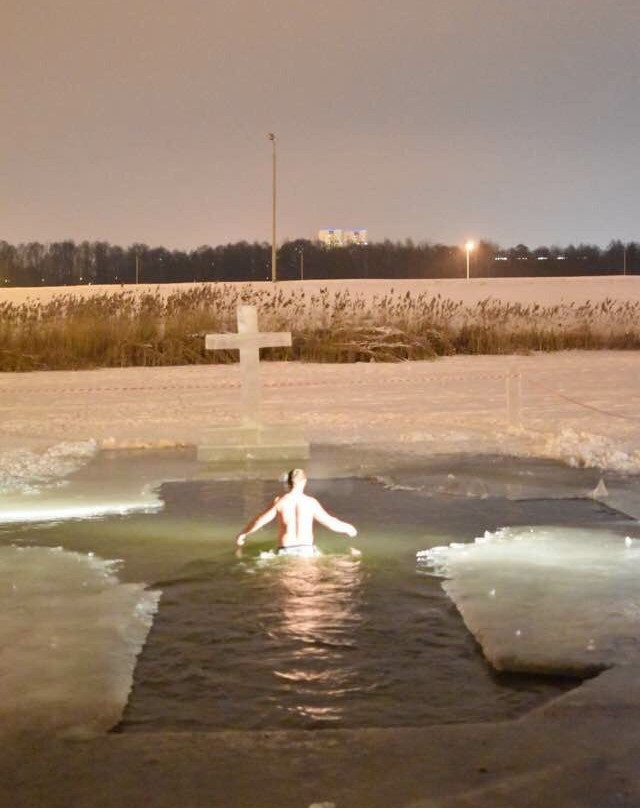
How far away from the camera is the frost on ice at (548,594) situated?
19.7ft

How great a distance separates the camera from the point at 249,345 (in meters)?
14.3

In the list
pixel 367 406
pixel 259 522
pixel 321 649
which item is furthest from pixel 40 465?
pixel 321 649

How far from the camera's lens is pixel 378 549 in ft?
28.1

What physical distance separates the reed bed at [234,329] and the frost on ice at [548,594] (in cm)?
1722

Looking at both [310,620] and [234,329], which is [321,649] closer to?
[310,620]

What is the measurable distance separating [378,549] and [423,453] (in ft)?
16.6

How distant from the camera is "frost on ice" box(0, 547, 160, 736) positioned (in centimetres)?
521

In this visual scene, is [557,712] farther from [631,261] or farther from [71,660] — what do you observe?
[631,261]

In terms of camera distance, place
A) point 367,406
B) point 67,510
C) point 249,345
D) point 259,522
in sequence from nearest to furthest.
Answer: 1. point 259,522
2. point 67,510
3. point 249,345
4. point 367,406

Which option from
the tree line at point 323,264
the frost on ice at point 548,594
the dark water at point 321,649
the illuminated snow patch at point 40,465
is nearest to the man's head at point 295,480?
the dark water at point 321,649

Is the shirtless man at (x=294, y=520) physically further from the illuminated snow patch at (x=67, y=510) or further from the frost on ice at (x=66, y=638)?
the illuminated snow patch at (x=67, y=510)

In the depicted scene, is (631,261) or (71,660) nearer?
(71,660)

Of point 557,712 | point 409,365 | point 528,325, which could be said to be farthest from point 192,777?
point 528,325

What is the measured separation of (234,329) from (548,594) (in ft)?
69.8
